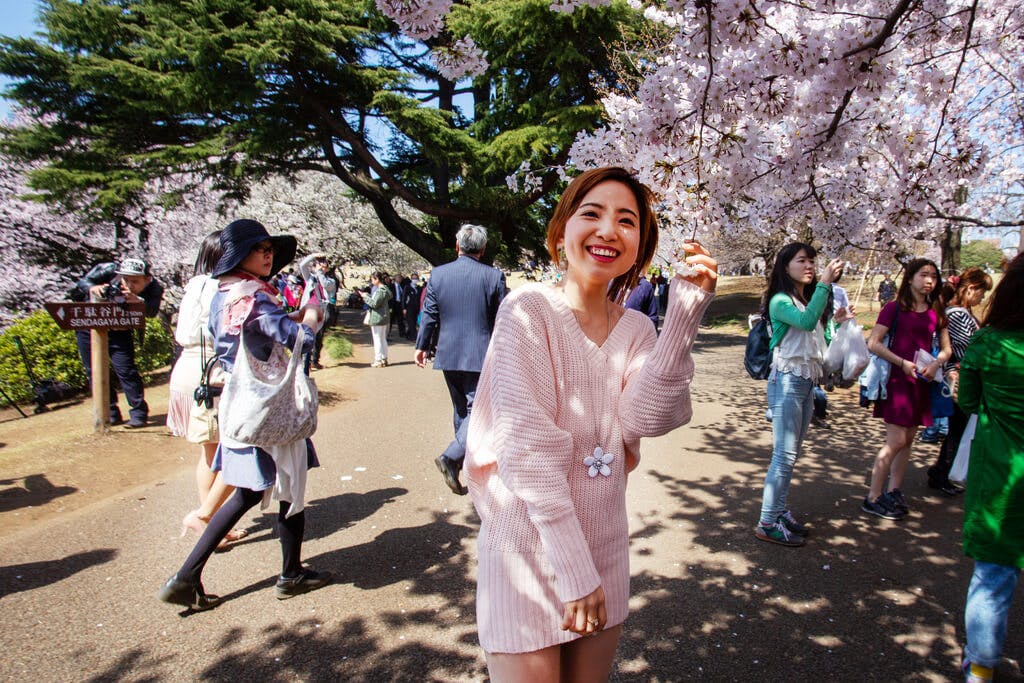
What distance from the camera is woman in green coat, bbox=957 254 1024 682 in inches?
89.3

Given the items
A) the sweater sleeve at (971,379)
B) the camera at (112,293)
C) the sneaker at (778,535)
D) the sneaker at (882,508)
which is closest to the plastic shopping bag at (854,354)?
the sneaker at (882,508)

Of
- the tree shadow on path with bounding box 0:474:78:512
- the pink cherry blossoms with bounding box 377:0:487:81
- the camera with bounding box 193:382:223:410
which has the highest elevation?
the pink cherry blossoms with bounding box 377:0:487:81

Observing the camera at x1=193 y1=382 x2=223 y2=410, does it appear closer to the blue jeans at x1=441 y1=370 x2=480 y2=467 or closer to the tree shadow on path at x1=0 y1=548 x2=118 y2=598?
the tree shadow on path at x1=0 y1=548 x2=118 y2=598

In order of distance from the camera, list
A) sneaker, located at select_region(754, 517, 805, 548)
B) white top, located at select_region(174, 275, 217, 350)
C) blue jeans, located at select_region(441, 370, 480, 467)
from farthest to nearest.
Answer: blue jeans, located at select_region(441, 370, 480, 467) < sneaker, located at select_region(754, 517, 805, 548) < white top, located at select_region(174, 275, 217, 350)

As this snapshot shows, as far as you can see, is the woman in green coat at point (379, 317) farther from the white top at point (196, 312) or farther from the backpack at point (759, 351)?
the backpack at point (759, 351)

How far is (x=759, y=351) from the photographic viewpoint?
4.45 metres

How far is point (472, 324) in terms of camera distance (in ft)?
15.3

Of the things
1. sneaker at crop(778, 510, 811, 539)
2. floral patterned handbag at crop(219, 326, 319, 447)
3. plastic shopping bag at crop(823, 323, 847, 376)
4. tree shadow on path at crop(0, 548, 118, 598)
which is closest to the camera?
floral patterned handbag at crop(219, 326, 319, 447)

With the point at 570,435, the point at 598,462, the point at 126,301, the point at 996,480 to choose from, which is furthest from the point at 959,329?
the point at 126,301

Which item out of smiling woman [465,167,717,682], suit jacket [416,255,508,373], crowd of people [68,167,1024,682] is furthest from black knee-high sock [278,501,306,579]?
smiling woman [465,167,717,682]

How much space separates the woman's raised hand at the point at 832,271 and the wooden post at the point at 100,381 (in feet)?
22.6

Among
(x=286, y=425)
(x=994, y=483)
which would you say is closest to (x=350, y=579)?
(x=286, y=425)

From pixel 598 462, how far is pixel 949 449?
4924 millimetres

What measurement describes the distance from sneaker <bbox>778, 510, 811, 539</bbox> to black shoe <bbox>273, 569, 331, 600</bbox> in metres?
3.06
